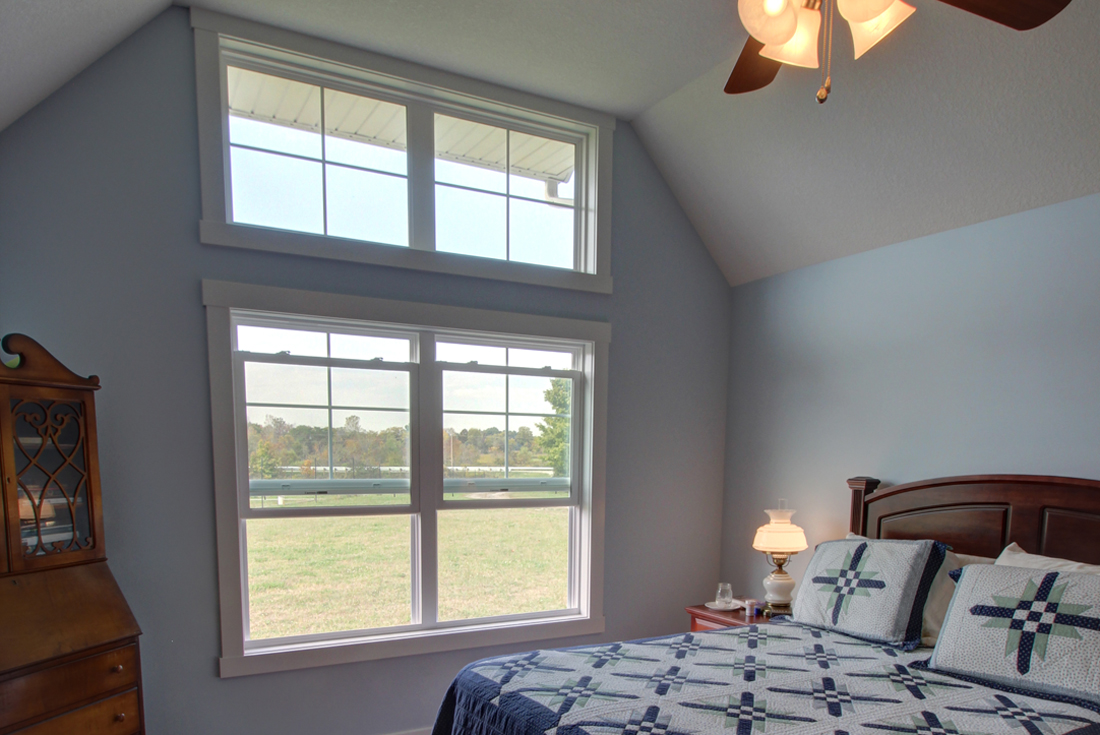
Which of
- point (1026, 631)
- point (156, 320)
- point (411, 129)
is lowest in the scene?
point (1026, 631)

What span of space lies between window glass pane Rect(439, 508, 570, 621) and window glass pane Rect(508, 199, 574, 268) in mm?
1344

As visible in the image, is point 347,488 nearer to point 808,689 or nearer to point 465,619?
point 465,619

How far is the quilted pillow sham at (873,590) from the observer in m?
2.25

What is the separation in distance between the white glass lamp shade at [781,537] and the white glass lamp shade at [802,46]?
2.20 meters

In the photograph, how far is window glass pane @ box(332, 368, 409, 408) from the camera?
292 cm

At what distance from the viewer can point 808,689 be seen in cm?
185

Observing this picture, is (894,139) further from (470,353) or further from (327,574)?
(327,574)

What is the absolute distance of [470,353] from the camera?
321cm

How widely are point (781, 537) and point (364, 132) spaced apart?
9.22ft

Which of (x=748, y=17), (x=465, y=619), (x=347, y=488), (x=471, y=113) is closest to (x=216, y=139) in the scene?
(x=471, y=113)

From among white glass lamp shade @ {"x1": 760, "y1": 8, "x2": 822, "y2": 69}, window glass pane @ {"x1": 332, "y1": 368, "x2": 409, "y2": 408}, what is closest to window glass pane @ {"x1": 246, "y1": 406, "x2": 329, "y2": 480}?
window glass pane @ {"x1": 332, "y1": 368, "x2": 409, "y2": 408}

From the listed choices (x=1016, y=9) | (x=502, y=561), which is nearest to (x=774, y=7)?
(x=1016, y=9)

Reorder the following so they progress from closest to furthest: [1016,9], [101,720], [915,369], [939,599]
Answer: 1. [1016,9]
2. [101,720]
3. [939,599]
4. [915,369]

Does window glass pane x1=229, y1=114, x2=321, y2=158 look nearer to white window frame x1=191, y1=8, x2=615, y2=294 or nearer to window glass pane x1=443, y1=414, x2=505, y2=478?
white window frame x1=191, y1=8, x2=615, y2=294
